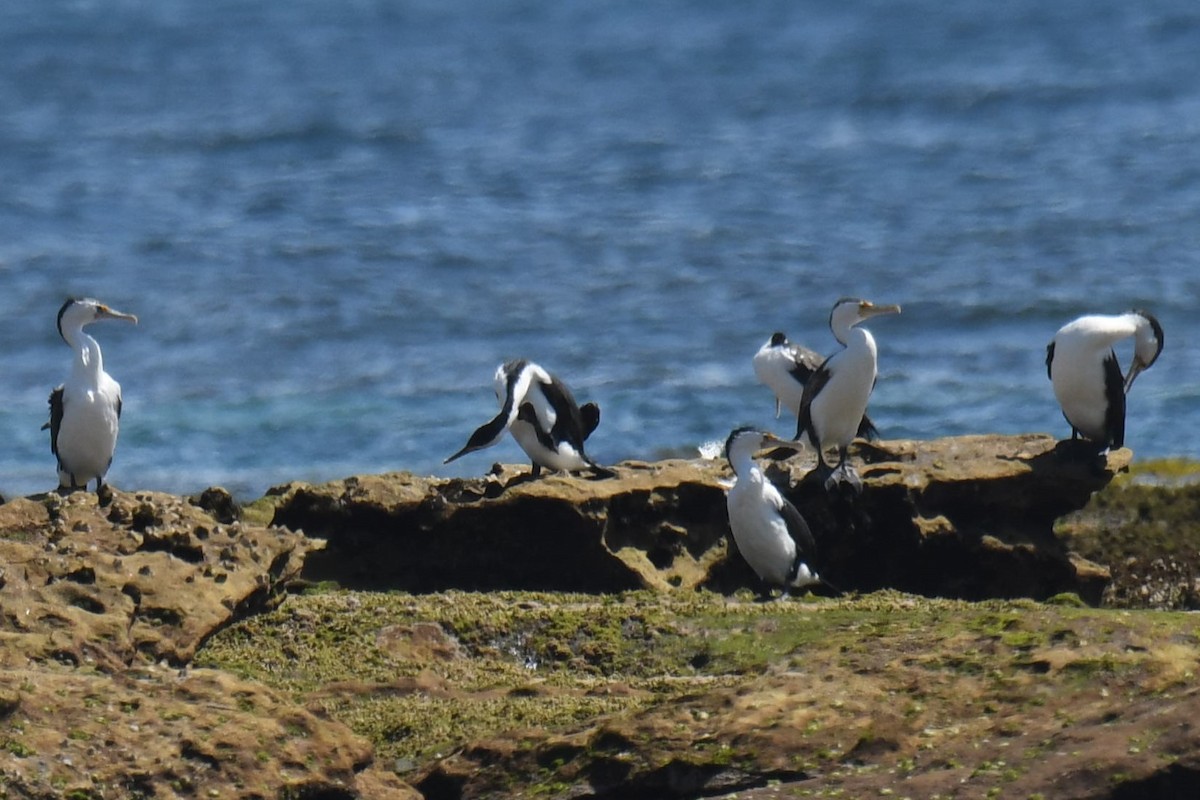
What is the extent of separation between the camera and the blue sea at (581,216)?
72.1ft

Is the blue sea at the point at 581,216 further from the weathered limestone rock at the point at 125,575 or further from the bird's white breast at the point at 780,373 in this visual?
the weathered limestone rock at the point at 125,575

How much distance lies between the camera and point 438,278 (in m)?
28.3

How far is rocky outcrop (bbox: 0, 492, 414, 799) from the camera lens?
21.7ft

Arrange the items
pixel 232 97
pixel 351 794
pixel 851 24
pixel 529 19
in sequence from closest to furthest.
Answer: pixel 351 794 < pixel 232 97 < pixel 851 24 < pixel 529 19

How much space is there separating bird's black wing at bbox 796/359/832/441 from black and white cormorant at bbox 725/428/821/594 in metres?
1.67

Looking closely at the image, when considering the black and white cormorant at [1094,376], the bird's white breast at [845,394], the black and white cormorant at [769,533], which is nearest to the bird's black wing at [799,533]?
the black and white cormorant at [769,533]

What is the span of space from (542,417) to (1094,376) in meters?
3.84

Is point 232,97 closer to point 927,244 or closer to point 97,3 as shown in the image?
Result: point 97,3

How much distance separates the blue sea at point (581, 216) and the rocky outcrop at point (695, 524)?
6606 mm

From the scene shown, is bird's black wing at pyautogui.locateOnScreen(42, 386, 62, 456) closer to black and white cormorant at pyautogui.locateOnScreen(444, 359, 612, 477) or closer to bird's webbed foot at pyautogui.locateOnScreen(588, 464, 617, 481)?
black and white cormorant at pyautogui.locateOnScreen(444, 359, 612, 477)

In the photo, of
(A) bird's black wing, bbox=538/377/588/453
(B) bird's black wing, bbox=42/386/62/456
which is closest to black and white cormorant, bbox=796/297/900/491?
(A) bird's black wing, bbox=538/377/588/453

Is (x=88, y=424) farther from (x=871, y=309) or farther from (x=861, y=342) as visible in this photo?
(x=871, y=309)

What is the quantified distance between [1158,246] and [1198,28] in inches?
718

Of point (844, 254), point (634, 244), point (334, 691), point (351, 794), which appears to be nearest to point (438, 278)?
point (634, 244)
